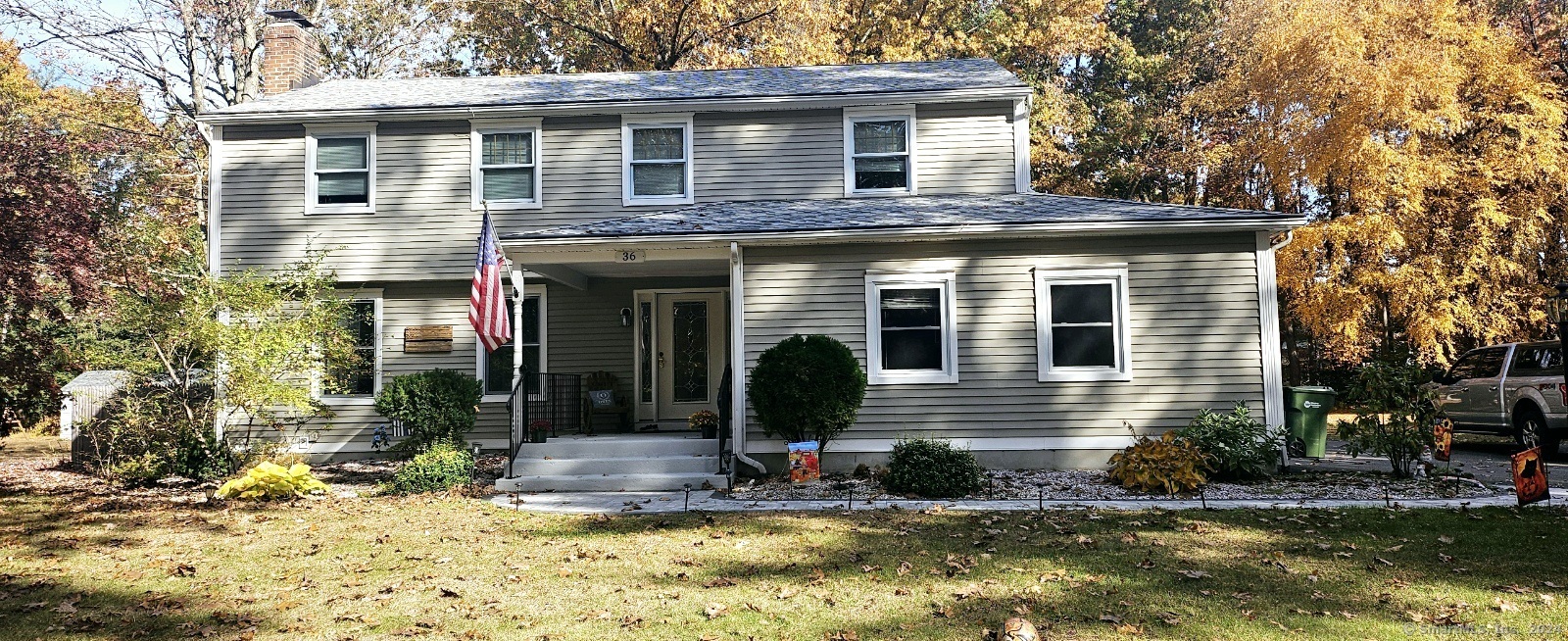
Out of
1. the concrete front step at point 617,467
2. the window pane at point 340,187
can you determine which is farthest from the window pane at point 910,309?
the window pane at point 340,187

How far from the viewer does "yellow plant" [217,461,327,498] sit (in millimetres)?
10664

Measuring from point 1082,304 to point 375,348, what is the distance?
10.2m

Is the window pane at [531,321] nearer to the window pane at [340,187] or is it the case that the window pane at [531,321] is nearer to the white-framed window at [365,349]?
the white-framed window at [365,349]

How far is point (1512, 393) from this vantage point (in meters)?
13.3

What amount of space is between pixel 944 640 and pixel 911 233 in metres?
7.25

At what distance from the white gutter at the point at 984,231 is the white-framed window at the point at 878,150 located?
120 inches

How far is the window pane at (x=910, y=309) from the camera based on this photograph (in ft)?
40.2

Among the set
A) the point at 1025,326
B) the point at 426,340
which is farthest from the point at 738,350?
the point at 426,340

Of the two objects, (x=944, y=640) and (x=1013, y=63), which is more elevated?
(x=1013, y=63)

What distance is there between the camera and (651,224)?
12.6 m

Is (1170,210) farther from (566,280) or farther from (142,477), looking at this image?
(142,477)

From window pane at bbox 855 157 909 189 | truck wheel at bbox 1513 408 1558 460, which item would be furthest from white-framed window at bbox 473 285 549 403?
truck wheel at bbox 1513 408 1558 460

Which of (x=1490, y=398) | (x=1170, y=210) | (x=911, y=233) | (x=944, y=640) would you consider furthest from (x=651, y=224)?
(x=1490, y=398)

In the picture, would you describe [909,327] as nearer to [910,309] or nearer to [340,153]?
[910,309]
